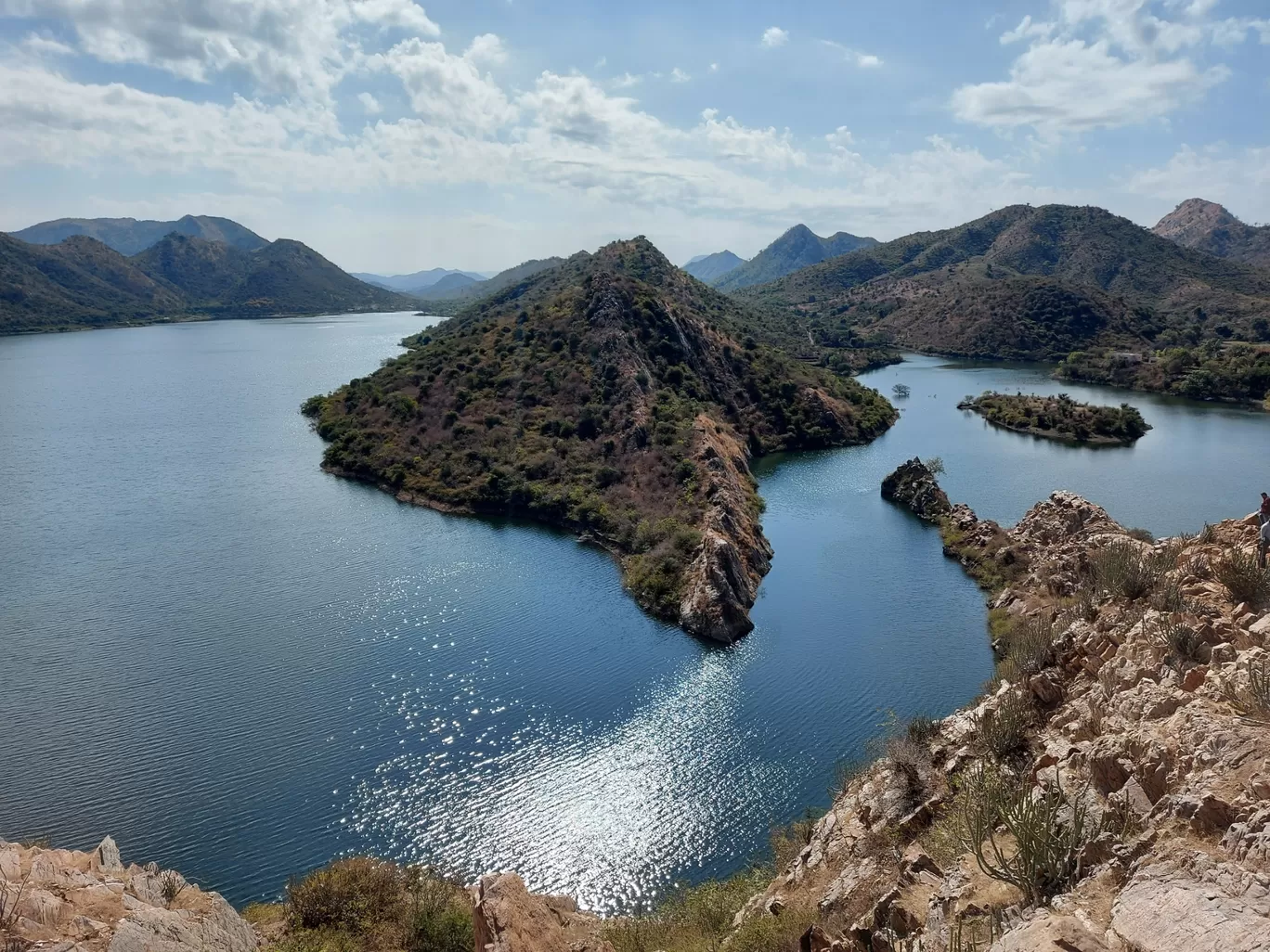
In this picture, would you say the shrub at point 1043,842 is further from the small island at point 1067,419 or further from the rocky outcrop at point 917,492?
the small island at point 1067,419

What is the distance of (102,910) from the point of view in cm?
1845

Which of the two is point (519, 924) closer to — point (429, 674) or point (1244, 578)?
point (1244, 578)

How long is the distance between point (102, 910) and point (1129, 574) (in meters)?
29.4

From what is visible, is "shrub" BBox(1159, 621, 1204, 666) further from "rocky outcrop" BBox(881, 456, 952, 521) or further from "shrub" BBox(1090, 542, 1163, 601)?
"rocky outcrop" BBox(881, 456, 952, 521)

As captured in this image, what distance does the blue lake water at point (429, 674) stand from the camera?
98.2 feet

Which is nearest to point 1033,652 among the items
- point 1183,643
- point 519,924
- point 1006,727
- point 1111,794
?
point 1006,727

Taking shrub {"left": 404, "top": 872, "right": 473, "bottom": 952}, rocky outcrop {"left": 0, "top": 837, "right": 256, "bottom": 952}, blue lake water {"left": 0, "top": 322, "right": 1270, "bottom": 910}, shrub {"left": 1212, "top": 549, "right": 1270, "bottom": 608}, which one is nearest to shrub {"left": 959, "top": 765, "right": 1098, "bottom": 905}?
shrub {"left": 1212, "top": 549, "right": 1270, "bottom": 608}

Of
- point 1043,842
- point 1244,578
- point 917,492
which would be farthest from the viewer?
point 917,492

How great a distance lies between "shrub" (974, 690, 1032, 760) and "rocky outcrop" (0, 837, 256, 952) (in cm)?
2034

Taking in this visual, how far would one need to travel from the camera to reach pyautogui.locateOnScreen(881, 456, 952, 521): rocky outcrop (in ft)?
226

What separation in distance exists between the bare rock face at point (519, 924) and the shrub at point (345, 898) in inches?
167

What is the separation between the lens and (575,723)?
122 ft

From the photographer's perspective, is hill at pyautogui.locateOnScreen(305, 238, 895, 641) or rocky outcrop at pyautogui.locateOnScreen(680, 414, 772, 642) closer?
rocky outcrop at pyautogui.locateOnScreen(680, 414, 772, 642)

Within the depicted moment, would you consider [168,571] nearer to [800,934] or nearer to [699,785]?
[699,785]
